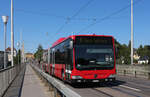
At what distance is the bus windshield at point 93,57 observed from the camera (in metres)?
13.4

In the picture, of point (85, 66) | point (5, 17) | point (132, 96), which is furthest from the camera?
point (5, 17)

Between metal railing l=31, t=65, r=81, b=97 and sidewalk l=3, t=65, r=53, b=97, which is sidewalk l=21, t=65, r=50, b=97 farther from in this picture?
metal railing l=31, t=65, r=81, b=97

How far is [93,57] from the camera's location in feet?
44.3

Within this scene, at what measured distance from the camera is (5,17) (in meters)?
21.5

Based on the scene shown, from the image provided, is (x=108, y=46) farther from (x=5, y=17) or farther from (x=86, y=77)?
(x=5, y=17)

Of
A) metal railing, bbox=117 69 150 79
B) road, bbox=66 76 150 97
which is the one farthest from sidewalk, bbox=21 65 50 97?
metal railing, bbox=117 69 150 79

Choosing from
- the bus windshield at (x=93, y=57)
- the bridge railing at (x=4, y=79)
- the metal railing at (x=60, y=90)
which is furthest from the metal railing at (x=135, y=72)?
the metal railing at (x=60, y=90)

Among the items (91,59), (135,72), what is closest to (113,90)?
(91,59)

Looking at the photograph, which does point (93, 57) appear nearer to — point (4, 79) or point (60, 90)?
point (4, 79)

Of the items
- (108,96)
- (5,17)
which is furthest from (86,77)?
(5,17)

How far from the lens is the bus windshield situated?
13.4m

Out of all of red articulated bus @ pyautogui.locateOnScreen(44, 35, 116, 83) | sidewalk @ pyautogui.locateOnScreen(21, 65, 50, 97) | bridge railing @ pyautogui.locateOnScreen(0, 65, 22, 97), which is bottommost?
sidewalk @ pyautogui.locateOnScreen(21, 65, 50, 97)

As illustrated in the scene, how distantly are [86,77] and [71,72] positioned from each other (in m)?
0.89

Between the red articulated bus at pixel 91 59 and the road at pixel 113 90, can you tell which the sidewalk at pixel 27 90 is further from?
the red articulated bus at pixel 91 59
